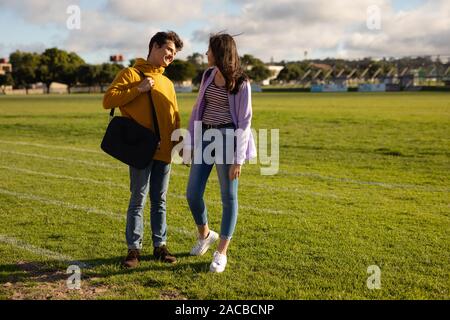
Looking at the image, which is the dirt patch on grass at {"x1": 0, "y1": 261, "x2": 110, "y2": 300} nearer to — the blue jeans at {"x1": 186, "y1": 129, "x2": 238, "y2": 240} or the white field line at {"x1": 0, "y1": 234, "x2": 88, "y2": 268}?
the white field line at {"x1": 0, "y1": 234, "x2": 88, "y2": 268}

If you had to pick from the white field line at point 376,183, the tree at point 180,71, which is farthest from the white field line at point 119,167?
the tree at point 180,71

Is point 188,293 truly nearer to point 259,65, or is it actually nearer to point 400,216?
point 400,216

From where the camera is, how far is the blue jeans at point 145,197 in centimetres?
471

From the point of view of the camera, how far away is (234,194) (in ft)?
15.3

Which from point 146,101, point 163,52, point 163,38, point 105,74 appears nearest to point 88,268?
point 146,101

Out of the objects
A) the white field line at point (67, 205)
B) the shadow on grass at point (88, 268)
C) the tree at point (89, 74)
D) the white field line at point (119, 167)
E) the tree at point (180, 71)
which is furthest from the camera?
the tree at point (89, 74)

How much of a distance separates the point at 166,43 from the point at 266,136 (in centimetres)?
1266

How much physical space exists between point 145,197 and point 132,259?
557 mm

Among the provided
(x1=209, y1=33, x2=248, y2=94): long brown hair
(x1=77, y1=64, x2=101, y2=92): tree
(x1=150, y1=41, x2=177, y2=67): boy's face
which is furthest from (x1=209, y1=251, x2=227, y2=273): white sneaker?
(x1=77, y1=64, x2=101, y2=92): tree

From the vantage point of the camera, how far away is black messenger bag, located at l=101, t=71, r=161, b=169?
4.58 m

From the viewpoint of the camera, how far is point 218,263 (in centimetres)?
461

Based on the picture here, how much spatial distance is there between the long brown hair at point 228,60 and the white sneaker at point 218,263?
1424 mm

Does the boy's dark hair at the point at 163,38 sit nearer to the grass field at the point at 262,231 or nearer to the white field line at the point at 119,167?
the grass field at the point at 262,231
